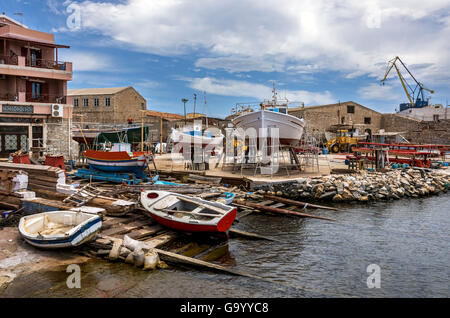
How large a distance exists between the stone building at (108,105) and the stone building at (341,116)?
77.5 feet

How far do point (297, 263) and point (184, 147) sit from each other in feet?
57.6

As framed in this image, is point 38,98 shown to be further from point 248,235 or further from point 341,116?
point 341,116

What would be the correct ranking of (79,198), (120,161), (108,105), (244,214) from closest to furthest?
(79,198)
(244,214)
(120,161)
(108,105)

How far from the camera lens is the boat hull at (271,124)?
18.9 metres

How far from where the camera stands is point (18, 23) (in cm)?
2931

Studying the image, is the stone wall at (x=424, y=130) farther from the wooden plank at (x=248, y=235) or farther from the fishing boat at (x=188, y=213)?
the fishing boat at (x=188, y=213)

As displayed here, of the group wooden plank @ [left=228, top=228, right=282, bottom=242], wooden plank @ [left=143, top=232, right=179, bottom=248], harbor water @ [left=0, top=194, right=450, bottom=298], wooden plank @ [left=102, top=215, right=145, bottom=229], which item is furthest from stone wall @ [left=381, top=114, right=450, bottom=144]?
wooden plank @ [left=143, top=232, right=179, bottom=248]

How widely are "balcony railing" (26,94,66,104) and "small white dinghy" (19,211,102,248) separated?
20.8 metres

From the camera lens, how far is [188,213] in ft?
32.0

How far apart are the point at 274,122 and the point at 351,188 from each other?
18.3ft

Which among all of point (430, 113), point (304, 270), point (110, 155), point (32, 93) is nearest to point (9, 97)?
point (32, 93)

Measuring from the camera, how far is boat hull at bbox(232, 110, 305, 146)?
18.9 meters

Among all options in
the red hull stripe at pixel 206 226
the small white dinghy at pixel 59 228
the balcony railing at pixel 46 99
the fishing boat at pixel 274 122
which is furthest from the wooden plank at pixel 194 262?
the balcony railing at pixel 46 99
